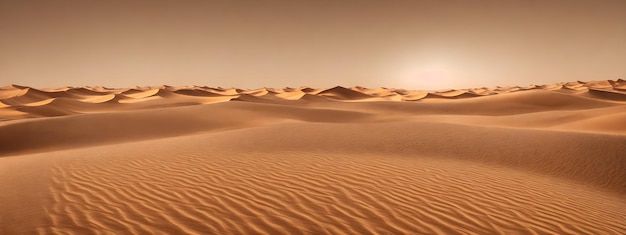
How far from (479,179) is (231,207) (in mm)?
3489

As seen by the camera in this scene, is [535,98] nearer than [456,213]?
No

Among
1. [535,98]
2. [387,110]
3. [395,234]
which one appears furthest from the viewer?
[535,98]

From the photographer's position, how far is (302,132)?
10.4 meters

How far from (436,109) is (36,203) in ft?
68.8

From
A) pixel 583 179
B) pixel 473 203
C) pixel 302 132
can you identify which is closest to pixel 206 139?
pixel 302 132

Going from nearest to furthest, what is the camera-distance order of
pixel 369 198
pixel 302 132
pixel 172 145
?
1. pixel 369 198
2. pixel 172 145
3. pixel 302 132

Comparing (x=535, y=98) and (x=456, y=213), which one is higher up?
(x=535, y=98)

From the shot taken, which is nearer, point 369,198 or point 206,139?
point 369,198

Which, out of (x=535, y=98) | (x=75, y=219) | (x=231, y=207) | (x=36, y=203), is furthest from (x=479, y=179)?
(x=535, y=98)

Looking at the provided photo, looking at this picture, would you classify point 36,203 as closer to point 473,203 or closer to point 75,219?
point 75,219

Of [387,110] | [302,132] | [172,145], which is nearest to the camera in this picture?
[172,145]

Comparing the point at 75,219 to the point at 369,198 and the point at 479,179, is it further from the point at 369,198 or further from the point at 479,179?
the point at 479,179

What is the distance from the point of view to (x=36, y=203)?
459cm

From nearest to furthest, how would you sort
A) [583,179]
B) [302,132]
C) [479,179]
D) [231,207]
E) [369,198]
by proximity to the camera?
1. [231,207]
2. [369,198]
3. [479,179]
4. [583,179]
5. [302,132]
